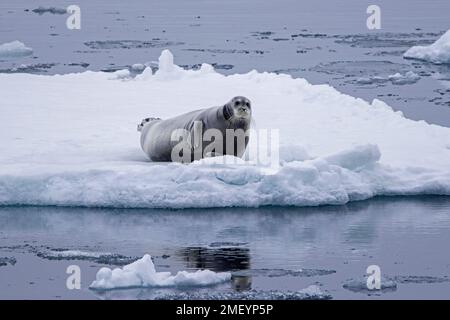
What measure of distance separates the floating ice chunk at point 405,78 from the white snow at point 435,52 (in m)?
1.70

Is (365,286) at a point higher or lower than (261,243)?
lower

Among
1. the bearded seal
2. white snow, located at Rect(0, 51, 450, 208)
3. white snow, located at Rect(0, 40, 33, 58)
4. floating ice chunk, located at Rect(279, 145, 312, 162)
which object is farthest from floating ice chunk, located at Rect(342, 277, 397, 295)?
white snow, located at Rect(0, 40, 33, 58)

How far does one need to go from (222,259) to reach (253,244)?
577mm

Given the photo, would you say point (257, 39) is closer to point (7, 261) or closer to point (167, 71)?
point (167, 71)

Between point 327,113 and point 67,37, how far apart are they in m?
13.2

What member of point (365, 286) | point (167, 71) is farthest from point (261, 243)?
point (167, 71)

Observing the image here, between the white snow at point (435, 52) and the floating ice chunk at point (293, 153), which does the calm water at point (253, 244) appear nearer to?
the floating ice chunk at point (293, 153)

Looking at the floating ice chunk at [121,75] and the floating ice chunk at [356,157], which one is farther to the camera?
the floating ice chunk at [121,75]

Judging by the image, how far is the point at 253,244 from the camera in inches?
428

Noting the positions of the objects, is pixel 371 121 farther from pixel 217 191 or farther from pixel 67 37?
pixel 67 37

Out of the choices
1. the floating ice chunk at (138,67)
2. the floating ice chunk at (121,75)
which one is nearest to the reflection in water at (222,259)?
the floating ice chunk at (121,75)

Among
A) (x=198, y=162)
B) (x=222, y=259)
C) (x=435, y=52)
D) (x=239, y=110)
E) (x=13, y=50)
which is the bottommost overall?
(x=222, y=259)

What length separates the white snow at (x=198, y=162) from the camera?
12.0 m
